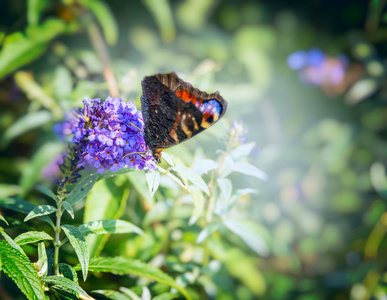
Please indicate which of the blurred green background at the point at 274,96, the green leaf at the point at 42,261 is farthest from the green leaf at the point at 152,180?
the blurred green background at the point at 274,96

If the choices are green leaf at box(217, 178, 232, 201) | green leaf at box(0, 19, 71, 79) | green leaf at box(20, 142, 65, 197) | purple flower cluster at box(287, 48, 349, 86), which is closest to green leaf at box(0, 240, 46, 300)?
green leaf at box(217, 178, 232, 201)

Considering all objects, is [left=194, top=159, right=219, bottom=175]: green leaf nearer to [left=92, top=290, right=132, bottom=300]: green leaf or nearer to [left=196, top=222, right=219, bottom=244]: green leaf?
[left=196, top=222, right=219, bottom=244]: green leaf

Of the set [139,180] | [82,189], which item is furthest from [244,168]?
[82,189]

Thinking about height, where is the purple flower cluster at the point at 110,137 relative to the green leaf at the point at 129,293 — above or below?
above

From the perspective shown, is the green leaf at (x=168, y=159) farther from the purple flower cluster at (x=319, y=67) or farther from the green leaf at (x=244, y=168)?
the purple flower cluster at (x=319, y=67)

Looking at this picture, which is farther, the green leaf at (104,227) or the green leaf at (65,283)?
the green leaf at (104,227)

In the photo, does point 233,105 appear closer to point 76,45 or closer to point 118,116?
point 118,116

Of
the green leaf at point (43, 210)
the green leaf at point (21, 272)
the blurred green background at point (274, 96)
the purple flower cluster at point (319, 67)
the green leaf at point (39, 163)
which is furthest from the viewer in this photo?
the purple flower cluster at point (319, 67)
